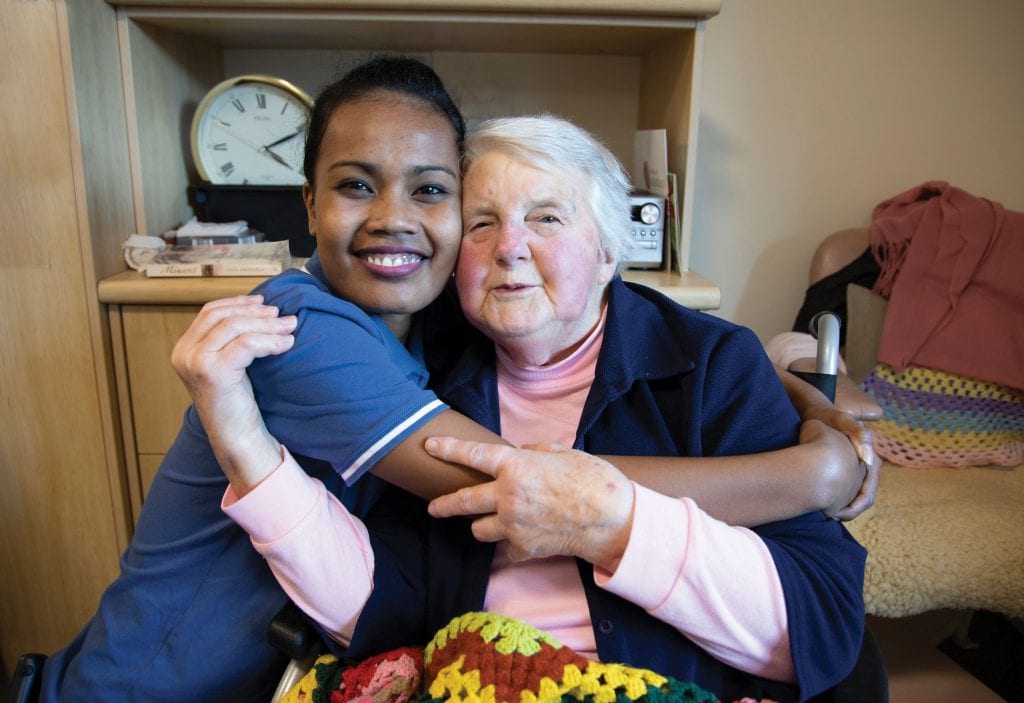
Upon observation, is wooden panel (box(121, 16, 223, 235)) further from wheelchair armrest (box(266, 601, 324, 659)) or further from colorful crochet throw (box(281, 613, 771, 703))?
colorful crochet throw (box(281, 613, 771, 703))

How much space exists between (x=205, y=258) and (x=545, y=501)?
1189 millimetres

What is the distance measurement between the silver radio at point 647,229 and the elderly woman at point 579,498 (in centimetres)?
60

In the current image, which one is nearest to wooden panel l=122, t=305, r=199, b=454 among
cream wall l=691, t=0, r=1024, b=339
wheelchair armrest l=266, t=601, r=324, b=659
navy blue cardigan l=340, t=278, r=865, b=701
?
navy blue cardigan l=340, t=278, r=865, b=701

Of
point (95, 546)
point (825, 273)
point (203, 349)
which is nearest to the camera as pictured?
point (203, 349)

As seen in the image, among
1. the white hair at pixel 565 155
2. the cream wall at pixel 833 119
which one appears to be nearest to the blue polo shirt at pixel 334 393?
the white hair at pixel 565 155

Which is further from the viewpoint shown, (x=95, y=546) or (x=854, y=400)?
(x=95, y=546)

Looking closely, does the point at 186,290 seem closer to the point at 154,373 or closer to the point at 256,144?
the point at 154,373

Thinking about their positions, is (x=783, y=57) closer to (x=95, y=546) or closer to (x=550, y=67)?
(x=550, y=67)

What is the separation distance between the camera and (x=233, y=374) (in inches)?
33.7

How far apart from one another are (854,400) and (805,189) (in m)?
1.05

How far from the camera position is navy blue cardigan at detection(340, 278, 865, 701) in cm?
93

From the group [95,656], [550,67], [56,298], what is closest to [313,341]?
[95,656]

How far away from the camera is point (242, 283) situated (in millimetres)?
1615

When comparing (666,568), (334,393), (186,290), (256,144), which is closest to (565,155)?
(334,393)
